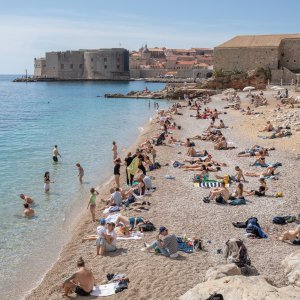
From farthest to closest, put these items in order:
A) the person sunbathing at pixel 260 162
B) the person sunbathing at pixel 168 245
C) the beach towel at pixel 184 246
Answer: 1. the person sunbathing at pixel 260 162
2. the beach towel at pixel 184 246
3. the person sunbathing at pixel 168 245

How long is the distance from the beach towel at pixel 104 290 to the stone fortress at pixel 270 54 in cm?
4809

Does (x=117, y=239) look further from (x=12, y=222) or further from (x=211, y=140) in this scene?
(x=211, y=140)

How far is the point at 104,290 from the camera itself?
24.3ft

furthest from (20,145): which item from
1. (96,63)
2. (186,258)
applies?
(96,63)

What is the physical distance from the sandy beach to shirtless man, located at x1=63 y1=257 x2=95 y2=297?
0.88ft

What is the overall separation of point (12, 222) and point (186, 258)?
5.52 metres

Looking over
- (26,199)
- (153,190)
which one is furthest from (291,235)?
(26,199)

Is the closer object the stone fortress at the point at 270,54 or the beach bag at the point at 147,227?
the beach bag at the point at 147,227

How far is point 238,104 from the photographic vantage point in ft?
126

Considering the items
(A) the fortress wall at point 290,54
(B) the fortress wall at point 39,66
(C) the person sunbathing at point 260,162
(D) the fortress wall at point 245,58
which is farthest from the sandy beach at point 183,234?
(B) the fortress wall at point 39,66

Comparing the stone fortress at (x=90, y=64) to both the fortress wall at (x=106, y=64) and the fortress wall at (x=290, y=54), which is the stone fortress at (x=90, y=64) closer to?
the fortress wall at (x=106, y=64)

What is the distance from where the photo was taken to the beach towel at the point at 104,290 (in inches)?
288

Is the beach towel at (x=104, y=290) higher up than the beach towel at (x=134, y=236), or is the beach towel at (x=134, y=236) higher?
the beach towel at (x=134, y=236)

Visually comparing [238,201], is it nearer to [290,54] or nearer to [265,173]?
[265,173]
